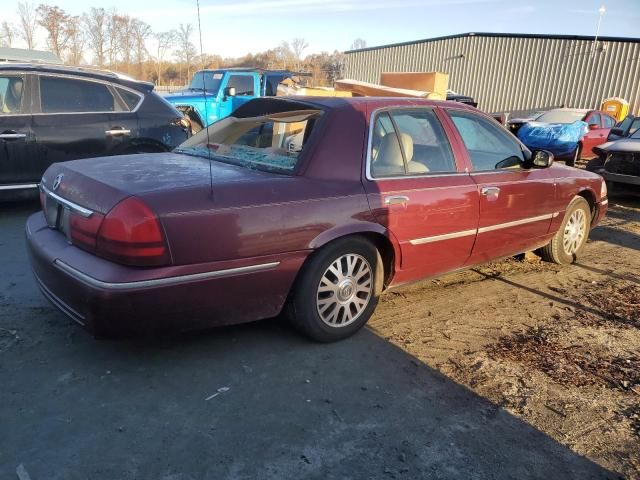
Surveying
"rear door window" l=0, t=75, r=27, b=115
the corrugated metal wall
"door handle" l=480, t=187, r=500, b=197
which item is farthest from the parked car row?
the corrugated metal wall

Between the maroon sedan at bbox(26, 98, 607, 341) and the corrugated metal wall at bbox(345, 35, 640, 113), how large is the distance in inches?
852

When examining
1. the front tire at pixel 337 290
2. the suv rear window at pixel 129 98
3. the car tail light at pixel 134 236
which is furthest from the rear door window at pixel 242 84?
the car tail light at pixel 134 236

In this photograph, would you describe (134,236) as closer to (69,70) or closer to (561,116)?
(69,70)

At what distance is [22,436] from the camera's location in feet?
8.04

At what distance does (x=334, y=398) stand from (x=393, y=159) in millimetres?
1694

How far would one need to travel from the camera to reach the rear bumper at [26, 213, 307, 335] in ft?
8.77

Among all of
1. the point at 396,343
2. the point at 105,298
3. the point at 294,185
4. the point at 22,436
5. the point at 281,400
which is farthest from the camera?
the point at 396,343

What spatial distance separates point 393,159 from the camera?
3.69 meters

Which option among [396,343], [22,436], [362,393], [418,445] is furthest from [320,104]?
[22,436]

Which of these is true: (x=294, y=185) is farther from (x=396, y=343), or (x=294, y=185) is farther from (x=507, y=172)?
(x=507, y=172)

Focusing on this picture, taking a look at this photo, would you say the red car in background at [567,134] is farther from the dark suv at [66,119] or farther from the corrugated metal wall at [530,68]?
the dark suv at [66,119]

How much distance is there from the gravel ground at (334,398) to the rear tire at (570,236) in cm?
116

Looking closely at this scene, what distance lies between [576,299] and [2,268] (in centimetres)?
491

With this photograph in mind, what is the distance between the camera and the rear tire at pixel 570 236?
17.1 feet
